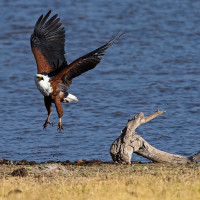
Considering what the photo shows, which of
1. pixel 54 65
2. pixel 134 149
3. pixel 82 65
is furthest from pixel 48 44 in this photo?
pixel 134 149

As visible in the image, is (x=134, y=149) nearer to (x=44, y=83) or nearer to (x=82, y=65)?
(x=82, y=65)

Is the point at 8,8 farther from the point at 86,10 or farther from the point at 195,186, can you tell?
the point at 195,186

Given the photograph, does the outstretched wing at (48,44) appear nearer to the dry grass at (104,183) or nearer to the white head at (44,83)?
the white head at (44,83)

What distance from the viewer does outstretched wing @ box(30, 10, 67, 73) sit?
965 cm

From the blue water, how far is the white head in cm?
120

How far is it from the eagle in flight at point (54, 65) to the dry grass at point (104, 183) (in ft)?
5.87

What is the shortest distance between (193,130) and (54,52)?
292 centimetres

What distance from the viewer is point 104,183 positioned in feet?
20.8

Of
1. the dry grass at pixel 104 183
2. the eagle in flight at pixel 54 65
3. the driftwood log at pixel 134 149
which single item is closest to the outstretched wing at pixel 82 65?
the eagle in flight at pixel 54 65

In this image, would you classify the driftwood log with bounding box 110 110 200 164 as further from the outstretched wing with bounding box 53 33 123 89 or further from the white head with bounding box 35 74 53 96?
the white head with bounding box 35 74 53 96

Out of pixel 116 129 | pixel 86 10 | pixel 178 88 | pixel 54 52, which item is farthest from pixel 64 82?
pixel 86 10

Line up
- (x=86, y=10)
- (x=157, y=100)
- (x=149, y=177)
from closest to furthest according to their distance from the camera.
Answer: (x=149, y=177)
(x=157, y=100)
(x=86, y=10)

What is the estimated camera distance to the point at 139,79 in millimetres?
14352

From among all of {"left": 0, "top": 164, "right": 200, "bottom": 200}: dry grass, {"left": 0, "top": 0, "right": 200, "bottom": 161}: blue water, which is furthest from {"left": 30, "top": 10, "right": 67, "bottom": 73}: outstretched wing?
Result: {"left": 0, "top": 164, "right": 200, "bottom": 200}: dry grass
